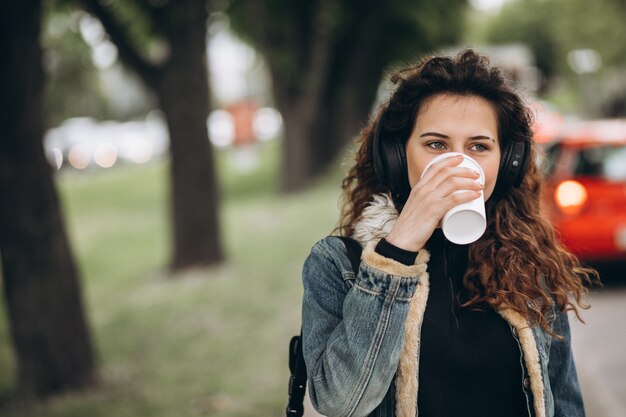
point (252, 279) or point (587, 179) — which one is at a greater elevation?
point (587, 179)

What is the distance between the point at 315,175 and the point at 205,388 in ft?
44.5

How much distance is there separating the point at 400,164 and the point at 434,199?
0.28 metres

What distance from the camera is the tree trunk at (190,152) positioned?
27.6 feet

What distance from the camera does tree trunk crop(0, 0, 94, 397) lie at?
472cm

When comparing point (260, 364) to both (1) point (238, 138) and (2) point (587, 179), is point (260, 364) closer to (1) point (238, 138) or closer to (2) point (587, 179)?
(2) point (587, 179)

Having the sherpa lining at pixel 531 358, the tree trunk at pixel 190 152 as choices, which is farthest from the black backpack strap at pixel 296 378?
the tree trunk at pixel 190 152

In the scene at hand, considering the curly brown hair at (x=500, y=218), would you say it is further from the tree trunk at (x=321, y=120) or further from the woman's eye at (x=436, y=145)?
the tree trunk at (x=321, y=120)

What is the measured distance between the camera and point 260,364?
5.36 metres

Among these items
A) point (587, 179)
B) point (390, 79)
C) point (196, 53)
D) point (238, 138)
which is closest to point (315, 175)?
point (238, 138)

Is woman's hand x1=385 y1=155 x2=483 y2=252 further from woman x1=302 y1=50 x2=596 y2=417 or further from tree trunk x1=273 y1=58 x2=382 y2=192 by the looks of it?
tree trunk x1=273 y1=58 x2=382 y2=192

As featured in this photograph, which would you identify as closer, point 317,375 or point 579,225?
point 317,375

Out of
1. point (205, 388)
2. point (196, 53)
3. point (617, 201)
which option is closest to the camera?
point (205, 388)

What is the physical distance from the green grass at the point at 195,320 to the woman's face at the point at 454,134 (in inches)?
122

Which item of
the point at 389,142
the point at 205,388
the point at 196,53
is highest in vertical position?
the point at 196,53
